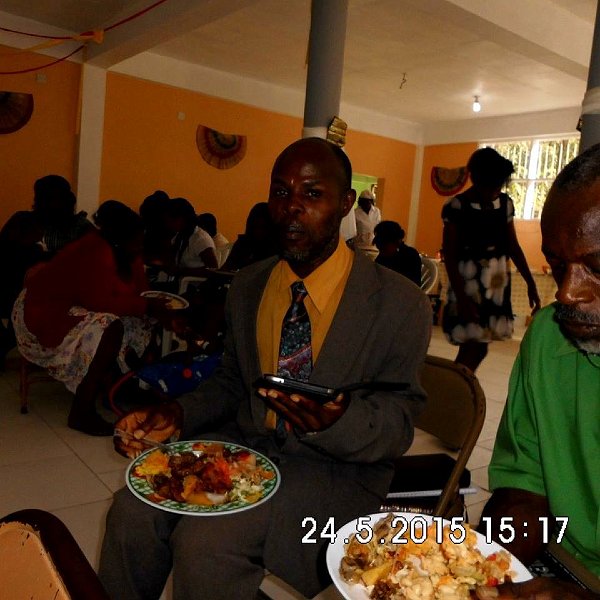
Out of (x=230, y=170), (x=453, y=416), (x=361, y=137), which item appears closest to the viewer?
(x=453, y=416)

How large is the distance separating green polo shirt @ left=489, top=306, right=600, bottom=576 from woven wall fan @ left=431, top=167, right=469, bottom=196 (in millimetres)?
9050

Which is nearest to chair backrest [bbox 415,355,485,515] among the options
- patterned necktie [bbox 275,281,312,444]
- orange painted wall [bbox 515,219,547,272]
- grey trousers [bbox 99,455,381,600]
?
grey trousers [bbox 99,455,381,600]

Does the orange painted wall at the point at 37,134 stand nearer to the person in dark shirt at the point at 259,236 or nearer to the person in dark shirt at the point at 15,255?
the person in dark shirt at the point at 15,255

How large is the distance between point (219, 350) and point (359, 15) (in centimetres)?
392

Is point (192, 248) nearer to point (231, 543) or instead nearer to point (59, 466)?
point (59, 466)

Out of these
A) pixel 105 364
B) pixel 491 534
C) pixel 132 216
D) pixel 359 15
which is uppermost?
pixel 359 15

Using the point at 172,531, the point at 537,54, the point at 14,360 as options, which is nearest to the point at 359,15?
the point at 537,54

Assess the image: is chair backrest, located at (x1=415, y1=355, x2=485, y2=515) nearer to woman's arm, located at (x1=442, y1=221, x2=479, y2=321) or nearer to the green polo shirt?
the green polo shirt

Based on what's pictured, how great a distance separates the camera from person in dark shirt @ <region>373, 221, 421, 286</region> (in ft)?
15.5

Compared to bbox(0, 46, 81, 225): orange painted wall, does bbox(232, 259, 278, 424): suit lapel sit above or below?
below

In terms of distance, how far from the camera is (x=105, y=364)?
3.09 meters

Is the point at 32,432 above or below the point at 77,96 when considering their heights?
below

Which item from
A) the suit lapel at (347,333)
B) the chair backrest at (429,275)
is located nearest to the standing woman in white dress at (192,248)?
the chair backrest at (429,275)

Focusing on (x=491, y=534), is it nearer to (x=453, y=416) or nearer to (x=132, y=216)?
(x=453, y=416)
